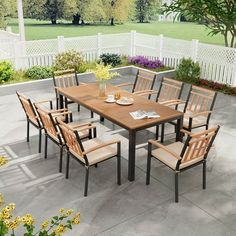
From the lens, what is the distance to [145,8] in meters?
48.0

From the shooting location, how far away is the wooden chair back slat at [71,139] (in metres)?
4.25

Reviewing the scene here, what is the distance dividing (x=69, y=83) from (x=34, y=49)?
3443 millimetres

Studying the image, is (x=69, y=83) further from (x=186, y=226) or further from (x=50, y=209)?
(x=186, y=226)

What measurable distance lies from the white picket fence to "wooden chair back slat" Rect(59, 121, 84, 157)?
6.43 metres

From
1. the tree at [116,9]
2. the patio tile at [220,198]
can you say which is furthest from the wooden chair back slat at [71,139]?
the tree at [116,9]

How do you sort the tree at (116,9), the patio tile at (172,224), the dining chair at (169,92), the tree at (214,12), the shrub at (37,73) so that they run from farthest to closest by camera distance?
the tree at (116,9) → the tree at (214,12) → the shrub at (37,73) → the dining chair at (169,92) → the patio tile at (172,224)

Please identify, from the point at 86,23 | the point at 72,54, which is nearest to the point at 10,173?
the point at 72,54

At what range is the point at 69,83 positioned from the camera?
25.5ft

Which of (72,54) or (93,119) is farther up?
(72,54)

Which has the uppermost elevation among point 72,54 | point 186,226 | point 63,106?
point 72,54

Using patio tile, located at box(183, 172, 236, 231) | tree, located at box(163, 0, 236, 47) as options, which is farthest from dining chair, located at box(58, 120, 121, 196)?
tree, located at box(163, 0, 236, 47)

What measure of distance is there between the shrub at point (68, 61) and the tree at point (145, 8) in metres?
39.1

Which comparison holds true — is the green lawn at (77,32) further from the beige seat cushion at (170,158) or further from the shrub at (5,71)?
the beige seat cushion at (170,158)

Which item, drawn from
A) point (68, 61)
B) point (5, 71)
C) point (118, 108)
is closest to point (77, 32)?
point (68, 61)
